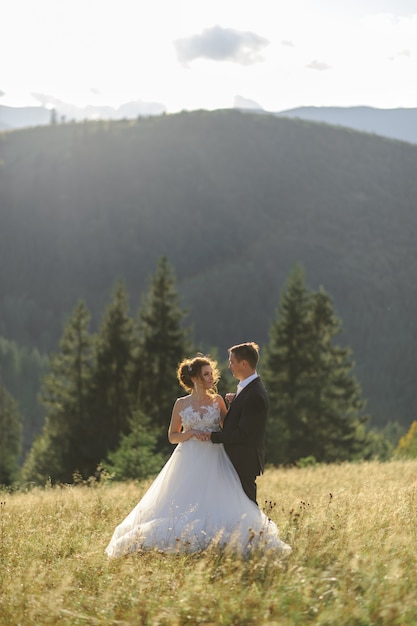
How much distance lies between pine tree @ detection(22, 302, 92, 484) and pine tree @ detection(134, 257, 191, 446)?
3370 millimetres

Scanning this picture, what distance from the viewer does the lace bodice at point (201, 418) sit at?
7.91 metres

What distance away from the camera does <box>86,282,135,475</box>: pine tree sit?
37.3 metres

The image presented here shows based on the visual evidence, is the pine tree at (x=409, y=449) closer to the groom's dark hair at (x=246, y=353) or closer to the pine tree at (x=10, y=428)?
the groom's dark hair at (x=246, y=353)

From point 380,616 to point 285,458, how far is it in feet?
100

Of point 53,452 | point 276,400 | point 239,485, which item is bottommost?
point 53,452

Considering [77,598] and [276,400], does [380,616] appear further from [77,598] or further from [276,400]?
[276,400]

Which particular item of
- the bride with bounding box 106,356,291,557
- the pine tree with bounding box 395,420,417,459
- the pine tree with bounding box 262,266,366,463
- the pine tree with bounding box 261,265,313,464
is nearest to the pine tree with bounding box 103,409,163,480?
the pine tree with bounding box 395,420,417,459

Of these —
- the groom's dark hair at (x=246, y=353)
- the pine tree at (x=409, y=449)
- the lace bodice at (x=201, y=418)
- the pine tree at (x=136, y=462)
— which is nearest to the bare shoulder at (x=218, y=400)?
the lace bodice at (x=201, y=418)

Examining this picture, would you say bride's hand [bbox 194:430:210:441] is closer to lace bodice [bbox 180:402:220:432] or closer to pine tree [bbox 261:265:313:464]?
lace bodice [bbox 180:402:220:432]

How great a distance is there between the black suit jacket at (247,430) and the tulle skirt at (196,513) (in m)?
0.15


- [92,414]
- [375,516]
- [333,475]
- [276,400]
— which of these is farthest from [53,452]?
[375,516]

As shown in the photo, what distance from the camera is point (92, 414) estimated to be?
126ft

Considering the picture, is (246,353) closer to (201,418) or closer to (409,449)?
(201,418)

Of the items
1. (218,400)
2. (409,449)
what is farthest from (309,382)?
(218,400)
